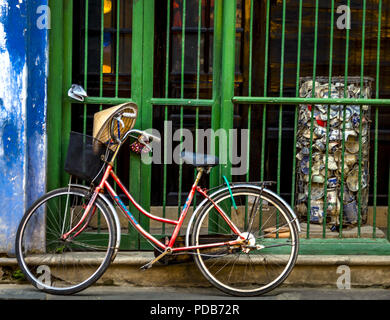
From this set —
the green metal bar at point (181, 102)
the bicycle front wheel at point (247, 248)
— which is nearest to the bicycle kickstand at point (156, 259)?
the bicycle front wheel at point (247, 248)

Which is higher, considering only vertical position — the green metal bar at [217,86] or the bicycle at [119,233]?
the green metal bar at [217,86]

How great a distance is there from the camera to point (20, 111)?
4855 mm

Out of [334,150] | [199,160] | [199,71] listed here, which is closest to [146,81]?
[199,71]

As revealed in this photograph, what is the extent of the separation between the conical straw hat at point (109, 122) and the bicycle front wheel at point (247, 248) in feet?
2.81

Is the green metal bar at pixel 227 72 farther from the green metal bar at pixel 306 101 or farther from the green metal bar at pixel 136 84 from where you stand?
the green metal bar at pixel 136 84

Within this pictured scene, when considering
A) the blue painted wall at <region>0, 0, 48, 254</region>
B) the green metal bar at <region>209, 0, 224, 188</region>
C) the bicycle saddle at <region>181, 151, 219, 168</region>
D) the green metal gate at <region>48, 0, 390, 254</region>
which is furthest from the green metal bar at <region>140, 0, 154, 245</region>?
the blue painted wall at <region>0, 0, 48, 254</region>

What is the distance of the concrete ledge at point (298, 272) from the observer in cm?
498

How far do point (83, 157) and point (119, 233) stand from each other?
0.62 metres

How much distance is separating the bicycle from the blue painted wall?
0.19 m

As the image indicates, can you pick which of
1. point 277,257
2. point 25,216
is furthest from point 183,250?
point 25,216

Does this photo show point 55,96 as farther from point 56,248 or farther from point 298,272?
point 298,272

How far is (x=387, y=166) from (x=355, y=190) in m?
1.02

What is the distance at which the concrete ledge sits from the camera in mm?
4980

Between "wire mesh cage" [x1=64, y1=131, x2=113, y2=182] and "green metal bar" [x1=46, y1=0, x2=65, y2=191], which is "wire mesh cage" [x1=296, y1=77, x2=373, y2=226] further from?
"green metal bar" [x1=46, y1=0, x2=65, y2=191]
